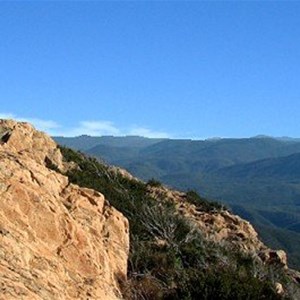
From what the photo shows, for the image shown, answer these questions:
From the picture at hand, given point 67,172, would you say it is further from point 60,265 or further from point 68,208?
point 60,265

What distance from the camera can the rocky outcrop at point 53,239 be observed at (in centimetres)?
1116

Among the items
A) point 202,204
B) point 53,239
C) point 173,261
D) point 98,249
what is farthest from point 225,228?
point 53,239

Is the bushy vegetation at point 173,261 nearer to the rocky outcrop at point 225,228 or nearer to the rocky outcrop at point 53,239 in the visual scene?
the rocky outcrop at point 53,239

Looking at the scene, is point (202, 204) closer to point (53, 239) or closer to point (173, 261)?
point (173, 261)

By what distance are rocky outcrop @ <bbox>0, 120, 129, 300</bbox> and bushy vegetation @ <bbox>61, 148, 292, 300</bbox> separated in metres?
0.94

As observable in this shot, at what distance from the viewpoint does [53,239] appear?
13375 mm

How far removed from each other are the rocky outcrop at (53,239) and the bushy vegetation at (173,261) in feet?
3.07

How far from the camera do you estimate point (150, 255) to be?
18.9m

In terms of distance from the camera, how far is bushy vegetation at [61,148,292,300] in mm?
16266

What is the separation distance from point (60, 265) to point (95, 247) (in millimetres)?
2236

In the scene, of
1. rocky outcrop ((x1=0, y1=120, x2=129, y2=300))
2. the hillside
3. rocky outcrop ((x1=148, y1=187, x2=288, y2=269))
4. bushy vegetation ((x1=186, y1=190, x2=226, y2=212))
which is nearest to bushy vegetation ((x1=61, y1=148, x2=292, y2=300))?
the hillside

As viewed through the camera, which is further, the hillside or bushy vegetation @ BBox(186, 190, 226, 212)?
bushy vegetation @ BBox(186, 190, 226, 212)

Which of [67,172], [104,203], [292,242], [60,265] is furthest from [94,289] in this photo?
[292,242]

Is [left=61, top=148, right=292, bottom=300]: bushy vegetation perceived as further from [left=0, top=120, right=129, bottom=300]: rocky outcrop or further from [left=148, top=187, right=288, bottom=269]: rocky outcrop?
[left=148, top=187, right=288, bottom=269]: rocky outcrop
